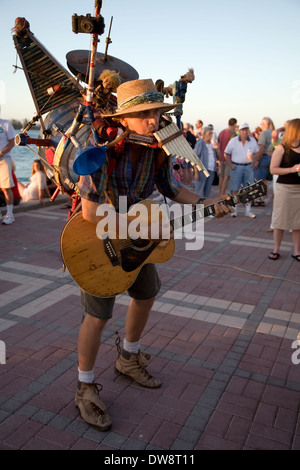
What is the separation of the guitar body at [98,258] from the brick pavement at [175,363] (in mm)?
600

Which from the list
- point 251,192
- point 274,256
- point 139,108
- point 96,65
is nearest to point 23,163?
point 274,256

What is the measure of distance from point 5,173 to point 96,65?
5.46 meters

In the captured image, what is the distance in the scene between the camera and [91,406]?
2.74 meters

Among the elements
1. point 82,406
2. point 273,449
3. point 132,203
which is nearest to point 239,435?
point 273,449

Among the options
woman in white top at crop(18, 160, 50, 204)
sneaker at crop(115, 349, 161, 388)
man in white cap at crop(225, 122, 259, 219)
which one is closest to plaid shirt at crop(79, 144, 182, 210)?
sneaker at crop(115, 349, 161, 388)

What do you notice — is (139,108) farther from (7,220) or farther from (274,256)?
(7,220)

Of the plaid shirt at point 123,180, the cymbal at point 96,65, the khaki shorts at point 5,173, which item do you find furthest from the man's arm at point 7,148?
the plaid shirt at point 123,180

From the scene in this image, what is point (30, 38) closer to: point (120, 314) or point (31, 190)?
point (120, 314)

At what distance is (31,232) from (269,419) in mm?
5813

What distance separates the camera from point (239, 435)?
2654 millimetres

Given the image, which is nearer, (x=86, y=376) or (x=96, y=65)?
(x=86, y=376)

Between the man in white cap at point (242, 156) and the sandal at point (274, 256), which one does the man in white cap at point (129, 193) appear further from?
the man in white cap at point (242, 156)
